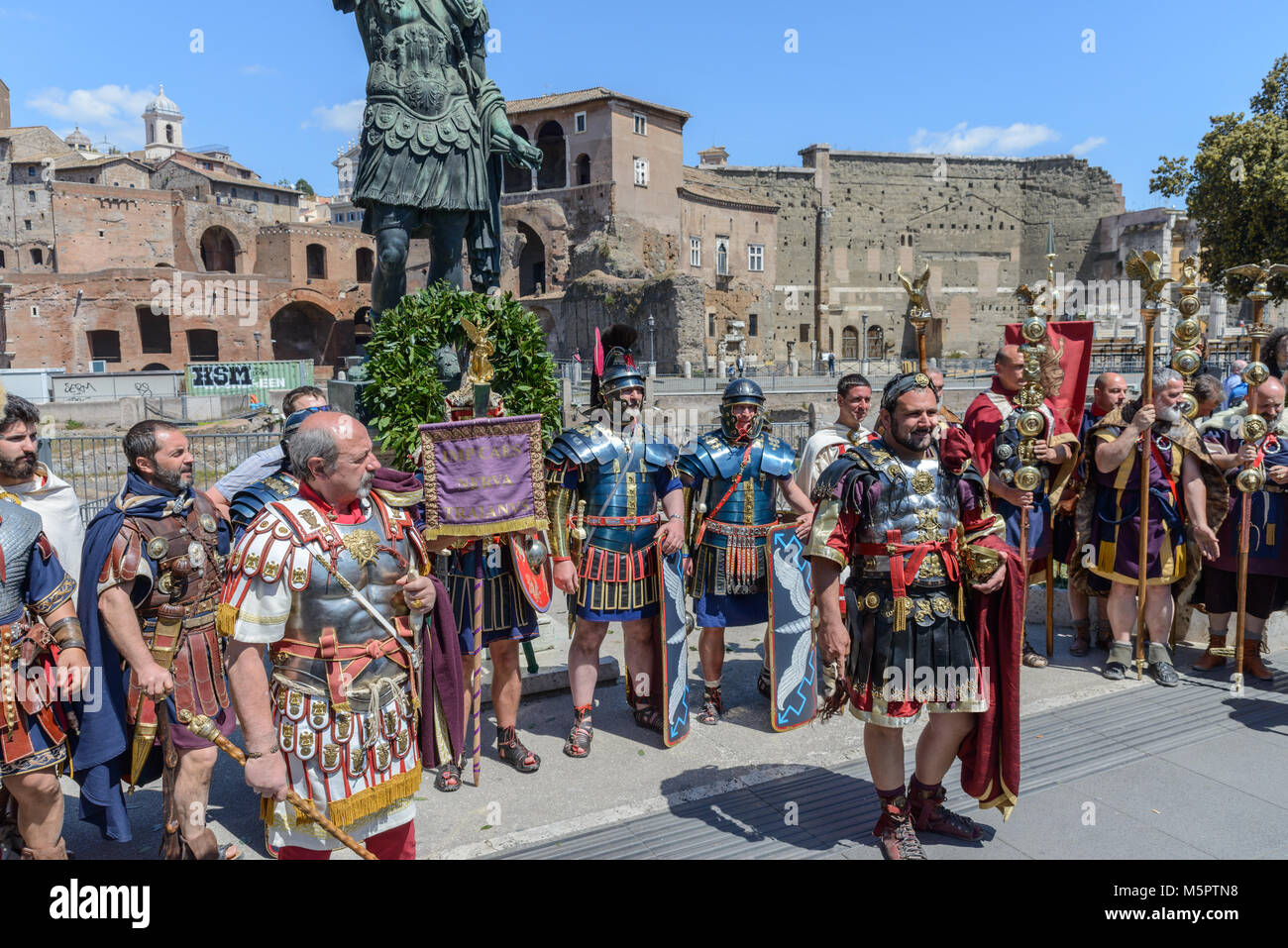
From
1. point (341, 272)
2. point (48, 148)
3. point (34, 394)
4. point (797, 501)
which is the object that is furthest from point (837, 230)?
point (797, 501)

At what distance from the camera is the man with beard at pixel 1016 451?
6.17 metres

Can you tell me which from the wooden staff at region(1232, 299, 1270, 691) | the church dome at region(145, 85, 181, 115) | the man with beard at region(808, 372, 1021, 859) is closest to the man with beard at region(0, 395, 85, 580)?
the man with beard at region(808, 372, 1021, 859)

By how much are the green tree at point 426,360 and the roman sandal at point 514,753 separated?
1679 mm

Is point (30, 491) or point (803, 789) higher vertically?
point (30, 491)

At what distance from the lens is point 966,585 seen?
4.04 metres

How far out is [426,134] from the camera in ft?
22.0

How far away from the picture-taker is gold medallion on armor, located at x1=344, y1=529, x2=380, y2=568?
3068 millimetres

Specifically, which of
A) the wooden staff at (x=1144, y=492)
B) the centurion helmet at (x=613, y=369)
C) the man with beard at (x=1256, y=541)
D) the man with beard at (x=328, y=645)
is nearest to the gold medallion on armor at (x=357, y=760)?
the man with beard at (x=328, y=645)

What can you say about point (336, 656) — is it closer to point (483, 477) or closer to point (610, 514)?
point (483, 477)

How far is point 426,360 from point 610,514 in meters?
1.41

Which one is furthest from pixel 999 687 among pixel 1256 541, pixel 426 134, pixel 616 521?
pixel 426 134

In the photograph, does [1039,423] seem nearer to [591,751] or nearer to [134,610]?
[591,751]

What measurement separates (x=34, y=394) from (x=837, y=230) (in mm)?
45467

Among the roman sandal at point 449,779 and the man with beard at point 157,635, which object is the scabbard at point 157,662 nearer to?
the man with beard at point 157,635
